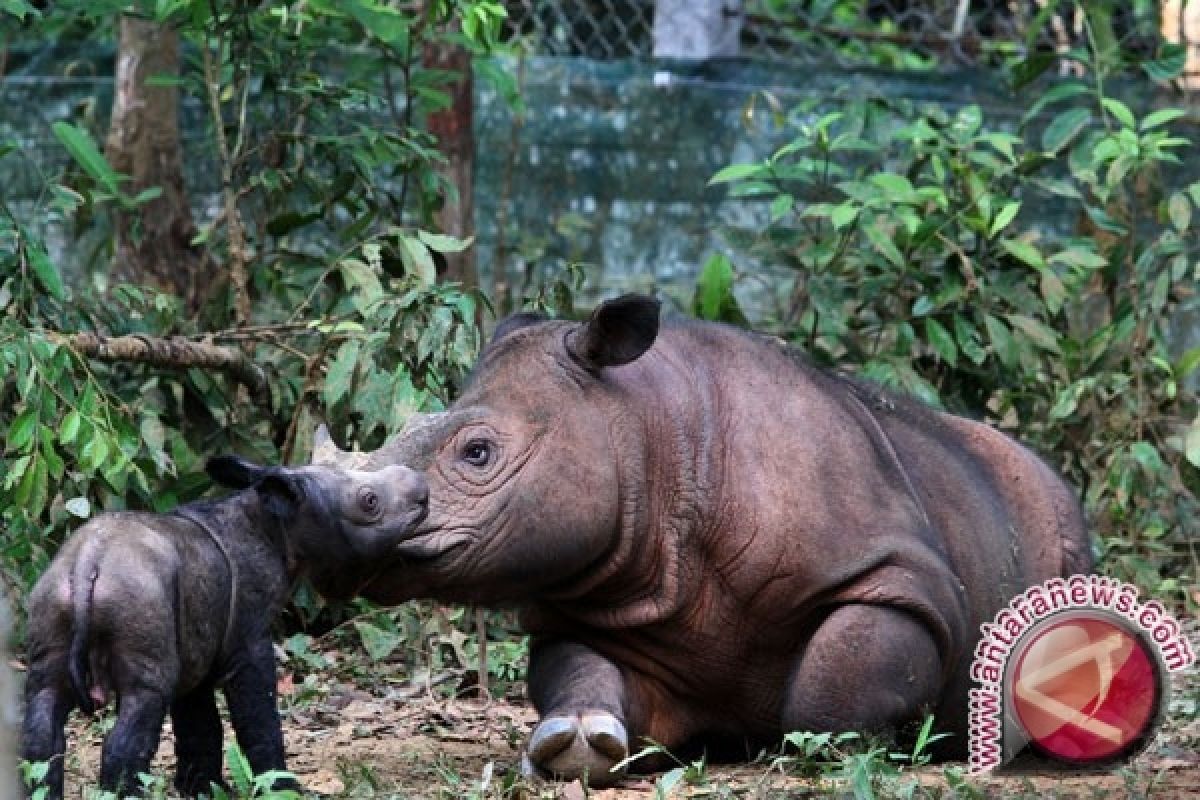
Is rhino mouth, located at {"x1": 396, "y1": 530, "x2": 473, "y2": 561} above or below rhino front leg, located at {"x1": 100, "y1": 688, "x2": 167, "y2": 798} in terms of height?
above

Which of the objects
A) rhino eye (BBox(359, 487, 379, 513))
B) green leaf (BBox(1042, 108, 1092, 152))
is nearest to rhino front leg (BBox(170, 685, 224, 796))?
rhino eye (BBox(359, 487, 379, 513))

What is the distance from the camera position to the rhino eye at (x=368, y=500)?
5566mm

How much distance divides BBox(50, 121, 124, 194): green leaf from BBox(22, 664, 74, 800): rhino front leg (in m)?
3.18

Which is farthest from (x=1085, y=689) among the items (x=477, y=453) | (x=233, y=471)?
(x=233, y=471)

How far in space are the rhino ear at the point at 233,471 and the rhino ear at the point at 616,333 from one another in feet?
3.30

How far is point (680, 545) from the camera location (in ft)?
20.3

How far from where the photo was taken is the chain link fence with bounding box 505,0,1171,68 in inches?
418

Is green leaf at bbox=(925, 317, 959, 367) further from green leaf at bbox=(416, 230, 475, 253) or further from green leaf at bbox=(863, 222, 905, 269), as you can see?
green leaf at bbox=(416, 230, 475, 253)

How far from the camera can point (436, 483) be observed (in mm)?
5922

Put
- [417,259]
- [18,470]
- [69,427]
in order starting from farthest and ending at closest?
[417,259] < [18,470] < [69,427]

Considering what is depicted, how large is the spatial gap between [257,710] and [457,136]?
16.0ft

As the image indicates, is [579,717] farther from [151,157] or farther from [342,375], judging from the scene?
[151,157]

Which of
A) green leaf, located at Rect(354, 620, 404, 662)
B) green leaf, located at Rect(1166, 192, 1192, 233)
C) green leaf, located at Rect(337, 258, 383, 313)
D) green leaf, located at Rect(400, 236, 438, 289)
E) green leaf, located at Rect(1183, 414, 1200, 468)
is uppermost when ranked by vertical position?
green leaf, located at Rect(1166, 192, 1192, 233)

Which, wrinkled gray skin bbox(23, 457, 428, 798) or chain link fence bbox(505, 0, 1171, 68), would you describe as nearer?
wrinkled gray skin bbox(23, 457, 428, 798)
